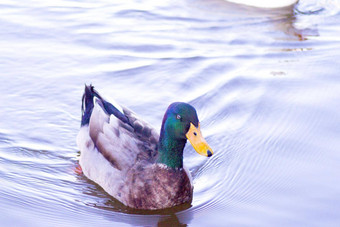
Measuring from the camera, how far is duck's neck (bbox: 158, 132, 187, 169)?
18.4ft

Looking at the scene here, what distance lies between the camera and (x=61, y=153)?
670 centimetres

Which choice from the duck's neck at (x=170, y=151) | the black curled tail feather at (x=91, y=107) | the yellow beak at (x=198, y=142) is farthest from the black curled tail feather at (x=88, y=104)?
the yellow beak at (x=198, y=142)

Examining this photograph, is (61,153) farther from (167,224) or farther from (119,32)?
(119,32)

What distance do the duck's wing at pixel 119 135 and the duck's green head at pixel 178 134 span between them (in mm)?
254

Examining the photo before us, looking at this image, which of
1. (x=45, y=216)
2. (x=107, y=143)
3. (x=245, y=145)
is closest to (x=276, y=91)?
(x=245, y=145)

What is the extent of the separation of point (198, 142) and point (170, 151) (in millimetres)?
325

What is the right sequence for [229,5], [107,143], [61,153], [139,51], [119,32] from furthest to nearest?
[229,5] < [119,32] < [139,51] < [61,153] < [107,143]

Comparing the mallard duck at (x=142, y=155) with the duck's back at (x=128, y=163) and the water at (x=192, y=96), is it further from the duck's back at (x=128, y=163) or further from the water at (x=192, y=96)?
the water at (x=192, y=96)

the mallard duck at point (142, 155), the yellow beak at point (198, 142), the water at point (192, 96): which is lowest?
the water at point (192, 96)

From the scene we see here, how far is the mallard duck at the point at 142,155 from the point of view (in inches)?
216

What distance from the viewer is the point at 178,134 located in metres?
5.52

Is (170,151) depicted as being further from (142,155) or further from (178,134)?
(142,155)

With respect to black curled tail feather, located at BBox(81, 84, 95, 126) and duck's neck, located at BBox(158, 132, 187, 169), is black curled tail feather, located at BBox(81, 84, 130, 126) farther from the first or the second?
duck's neck, located at BBox(158, 132, 187, 169)

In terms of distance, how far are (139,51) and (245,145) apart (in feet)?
9.50
